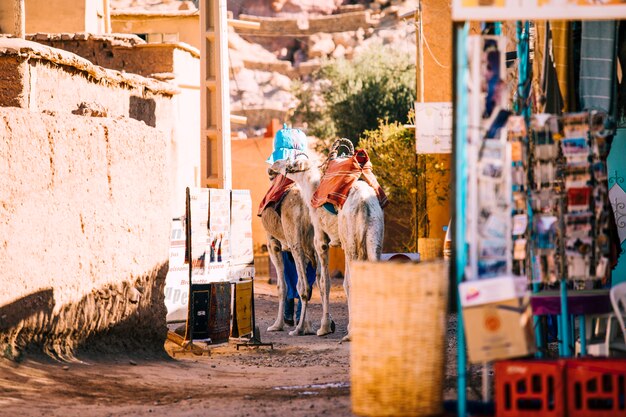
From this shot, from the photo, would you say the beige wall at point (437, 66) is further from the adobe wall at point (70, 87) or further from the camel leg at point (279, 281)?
the adobe wall at point (70, 87)

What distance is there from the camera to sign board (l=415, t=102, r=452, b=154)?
54.7 feet

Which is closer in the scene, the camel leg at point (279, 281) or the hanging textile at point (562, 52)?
the hanging textile at point (562, 52)

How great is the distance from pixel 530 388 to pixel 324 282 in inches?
342

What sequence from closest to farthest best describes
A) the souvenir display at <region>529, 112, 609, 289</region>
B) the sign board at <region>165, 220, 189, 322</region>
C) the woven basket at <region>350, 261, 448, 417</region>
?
the woven basket at <region>350, 261, 448, 417</region>
the souvenir display at <region>529, 112, 609, 289</region>
the sign board at <region>165, 220, 189, 322</region>

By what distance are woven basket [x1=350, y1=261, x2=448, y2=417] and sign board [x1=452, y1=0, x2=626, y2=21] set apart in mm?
1337

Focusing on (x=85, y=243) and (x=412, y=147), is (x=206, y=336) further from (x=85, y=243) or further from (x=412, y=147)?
(x=412, y=147)

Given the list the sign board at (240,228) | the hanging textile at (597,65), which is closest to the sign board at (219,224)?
the sign board at (240,228)

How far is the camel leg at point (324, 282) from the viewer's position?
14.3 meters

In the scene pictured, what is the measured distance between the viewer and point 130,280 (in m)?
11.1

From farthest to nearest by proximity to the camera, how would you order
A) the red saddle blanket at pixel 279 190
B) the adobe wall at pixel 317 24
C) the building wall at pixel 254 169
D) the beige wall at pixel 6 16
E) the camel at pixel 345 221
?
the adobe wall at pixel 317 24, the building wall at pixel 254 169, the beige wall at pixel 6 16, the red saddle blanket at pixel 279 190, the camel at pixel 345 221

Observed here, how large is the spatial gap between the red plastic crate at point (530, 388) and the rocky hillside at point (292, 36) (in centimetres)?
5412

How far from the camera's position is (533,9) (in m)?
6.06

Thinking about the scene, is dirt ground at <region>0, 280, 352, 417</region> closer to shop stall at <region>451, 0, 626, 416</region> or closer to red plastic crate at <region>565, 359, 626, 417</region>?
shop stall at <region>451, 0, 626, 416</region>

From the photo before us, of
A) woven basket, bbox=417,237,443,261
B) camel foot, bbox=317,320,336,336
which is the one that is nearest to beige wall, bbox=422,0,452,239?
woven basket, bbox=417,237,443,261
